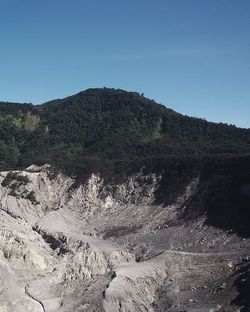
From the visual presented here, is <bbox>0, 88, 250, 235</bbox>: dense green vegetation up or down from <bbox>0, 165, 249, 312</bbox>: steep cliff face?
up

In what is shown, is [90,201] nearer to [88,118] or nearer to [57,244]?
[57,244]

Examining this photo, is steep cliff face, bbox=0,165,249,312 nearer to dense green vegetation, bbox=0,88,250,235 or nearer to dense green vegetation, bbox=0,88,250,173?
dense green vegetation, bbox=0,88,250,235

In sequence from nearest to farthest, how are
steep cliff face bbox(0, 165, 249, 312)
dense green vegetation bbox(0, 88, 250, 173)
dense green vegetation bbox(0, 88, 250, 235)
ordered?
steep cliff face bbox(0, 165, 249, 312)
dense green vegetation bbox(0, 88, 250, 235)
dense green vegetation bbox(0, 88, 250, 173)

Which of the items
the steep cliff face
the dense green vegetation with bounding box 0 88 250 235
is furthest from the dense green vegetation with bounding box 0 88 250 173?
the steep cliff face

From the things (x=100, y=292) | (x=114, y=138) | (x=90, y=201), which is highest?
(x=114, y=138)

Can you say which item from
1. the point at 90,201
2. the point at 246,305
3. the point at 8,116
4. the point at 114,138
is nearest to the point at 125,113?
the point at 114,138

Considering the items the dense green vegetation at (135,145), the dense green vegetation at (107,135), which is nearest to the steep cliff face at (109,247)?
the dense green vegetation at (135,145)
